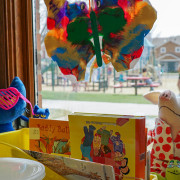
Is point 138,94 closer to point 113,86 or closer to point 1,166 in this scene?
point 113,86

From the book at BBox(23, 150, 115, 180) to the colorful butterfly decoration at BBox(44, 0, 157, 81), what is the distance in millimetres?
474

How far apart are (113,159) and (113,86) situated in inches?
28.4

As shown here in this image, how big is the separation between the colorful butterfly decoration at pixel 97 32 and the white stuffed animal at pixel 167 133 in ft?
0.65

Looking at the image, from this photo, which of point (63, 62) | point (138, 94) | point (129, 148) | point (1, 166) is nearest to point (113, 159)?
point (129, 148)

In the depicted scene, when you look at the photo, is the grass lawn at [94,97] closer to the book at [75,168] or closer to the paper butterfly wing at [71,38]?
the paper butterfly wing at [71,38]

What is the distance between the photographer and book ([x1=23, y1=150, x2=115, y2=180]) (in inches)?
24.8

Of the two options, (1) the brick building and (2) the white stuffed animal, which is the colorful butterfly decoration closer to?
(2) the white stuffed animal

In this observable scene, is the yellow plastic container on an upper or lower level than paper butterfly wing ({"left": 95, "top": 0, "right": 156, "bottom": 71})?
lower

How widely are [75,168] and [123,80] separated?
778 mm

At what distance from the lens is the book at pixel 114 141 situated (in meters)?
0.73

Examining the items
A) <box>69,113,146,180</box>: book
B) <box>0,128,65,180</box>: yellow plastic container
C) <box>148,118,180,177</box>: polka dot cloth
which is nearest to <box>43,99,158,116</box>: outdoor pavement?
<box>148,118,180,177</box>: polka dot cloth

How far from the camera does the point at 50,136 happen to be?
3.15 ft

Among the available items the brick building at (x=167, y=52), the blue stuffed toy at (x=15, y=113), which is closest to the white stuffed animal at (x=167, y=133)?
the brick building at (x=167, y=52)

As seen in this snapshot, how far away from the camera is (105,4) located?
1.02 metres
